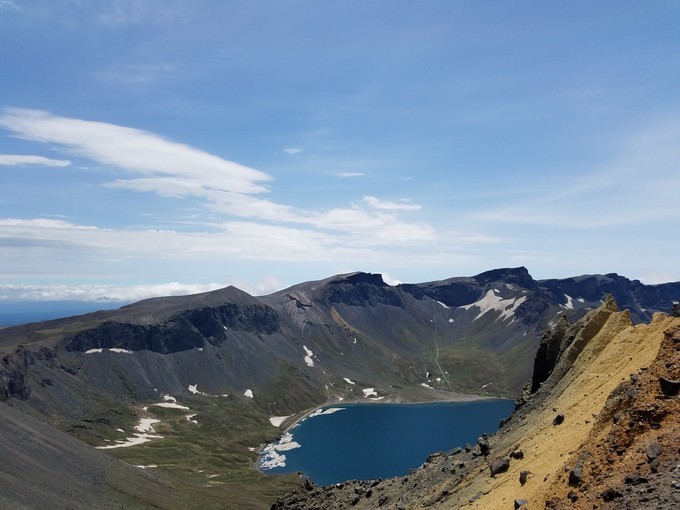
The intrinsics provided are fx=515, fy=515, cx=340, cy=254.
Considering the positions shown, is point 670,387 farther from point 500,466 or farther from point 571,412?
point 500,466

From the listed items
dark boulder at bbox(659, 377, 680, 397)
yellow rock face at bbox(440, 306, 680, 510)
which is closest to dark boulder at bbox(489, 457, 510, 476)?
yellow rock face at bbox(440, 306, 680, 510)

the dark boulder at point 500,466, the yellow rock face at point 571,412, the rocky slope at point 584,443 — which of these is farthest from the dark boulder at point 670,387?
the dark boulder at point 500,466

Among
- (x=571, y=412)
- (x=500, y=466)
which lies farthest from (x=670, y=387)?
(x=500, y=466)

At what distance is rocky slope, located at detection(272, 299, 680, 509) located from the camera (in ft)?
74.8

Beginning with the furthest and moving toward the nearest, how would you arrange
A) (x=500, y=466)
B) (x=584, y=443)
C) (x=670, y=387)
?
(x=500, y=466), (x=584, y=443), (x=670, y=387)

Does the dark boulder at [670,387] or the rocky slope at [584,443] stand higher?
the dark boulder at [670,387]

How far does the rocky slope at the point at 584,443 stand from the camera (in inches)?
898

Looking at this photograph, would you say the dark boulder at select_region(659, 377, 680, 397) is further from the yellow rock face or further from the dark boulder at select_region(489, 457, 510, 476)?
the dark boulder at select_region(489, 457, 510, 476)

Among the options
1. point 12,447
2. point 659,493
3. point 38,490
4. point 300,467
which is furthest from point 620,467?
point 300,467

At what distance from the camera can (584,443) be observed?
28141 mm

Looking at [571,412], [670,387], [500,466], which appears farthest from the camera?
[571,412]

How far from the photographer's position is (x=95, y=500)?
90375 mm

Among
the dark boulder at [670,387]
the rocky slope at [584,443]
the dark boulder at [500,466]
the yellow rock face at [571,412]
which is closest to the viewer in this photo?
the rocky slope at [584,443]

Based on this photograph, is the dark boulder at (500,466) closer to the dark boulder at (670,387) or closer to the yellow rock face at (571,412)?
the yellow rock face at (571,412)
